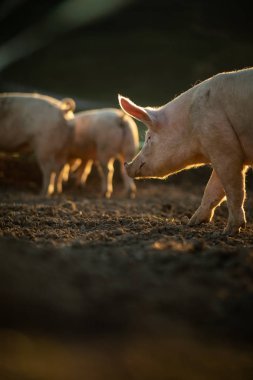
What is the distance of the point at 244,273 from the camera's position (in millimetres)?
2549

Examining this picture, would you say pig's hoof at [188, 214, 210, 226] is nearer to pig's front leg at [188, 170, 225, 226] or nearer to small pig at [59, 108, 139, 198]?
pig's front leg at [188, 170, 225, 226]

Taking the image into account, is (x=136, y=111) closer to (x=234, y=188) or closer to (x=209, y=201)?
(x=209, y=201)

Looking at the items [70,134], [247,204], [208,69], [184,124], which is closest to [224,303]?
[184,124]

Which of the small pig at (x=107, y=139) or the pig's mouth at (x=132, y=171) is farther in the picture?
the small pig at (x=107, y=139)

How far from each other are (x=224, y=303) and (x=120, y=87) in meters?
11.3

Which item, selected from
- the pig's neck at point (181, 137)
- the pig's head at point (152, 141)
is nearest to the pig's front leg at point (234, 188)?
the pig's neck at point (181, 137)

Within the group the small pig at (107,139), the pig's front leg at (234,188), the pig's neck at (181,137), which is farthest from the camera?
the small pig at (107,139)

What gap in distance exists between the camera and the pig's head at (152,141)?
507 cm

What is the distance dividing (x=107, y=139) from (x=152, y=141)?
4.88m

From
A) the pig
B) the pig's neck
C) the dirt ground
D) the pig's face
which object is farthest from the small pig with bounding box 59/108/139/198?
the dirt ground

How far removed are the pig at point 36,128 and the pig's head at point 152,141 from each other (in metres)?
4.22

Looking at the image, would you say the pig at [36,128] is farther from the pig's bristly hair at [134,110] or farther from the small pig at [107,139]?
the pig's bristly hair at [134,110]

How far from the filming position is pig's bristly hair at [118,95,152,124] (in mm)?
5039

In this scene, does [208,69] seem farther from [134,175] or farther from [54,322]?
[54,322]
